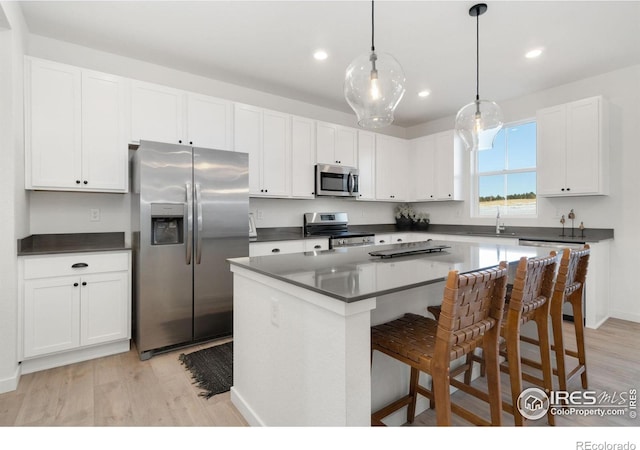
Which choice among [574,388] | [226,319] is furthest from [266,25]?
[574,388]

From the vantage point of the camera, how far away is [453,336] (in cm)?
131

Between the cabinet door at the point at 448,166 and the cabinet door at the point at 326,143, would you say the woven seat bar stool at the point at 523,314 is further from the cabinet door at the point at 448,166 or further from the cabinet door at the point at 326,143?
the cabinet door at the point at 448,166

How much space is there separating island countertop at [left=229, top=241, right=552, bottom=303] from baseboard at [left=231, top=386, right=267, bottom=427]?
2.72 feet

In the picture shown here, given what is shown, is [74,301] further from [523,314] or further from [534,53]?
[534,53]

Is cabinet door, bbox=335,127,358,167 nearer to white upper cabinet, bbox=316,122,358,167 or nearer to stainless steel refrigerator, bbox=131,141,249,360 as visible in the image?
white upper cabinet, bbox=316,122,358,167

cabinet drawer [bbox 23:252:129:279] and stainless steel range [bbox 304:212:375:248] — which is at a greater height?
stainless steel range [bbox 304:212:375:248]

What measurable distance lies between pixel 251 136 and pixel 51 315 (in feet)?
8.14

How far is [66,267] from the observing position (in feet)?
8.45

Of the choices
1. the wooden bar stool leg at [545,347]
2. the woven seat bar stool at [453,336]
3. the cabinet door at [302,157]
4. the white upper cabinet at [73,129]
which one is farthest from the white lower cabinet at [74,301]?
the wooden bar stool leg at [545,347]

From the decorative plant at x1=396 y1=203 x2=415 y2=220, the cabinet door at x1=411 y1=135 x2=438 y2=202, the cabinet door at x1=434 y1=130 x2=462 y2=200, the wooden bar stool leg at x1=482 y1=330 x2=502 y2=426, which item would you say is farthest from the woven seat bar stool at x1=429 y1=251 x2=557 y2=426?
the decorative plant at x1=396 y1=203 x2=415 y2=220

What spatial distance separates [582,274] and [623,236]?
7.20 ft

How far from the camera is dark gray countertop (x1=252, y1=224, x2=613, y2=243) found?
3698 millimetres

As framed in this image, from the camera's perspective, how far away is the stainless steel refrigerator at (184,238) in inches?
109

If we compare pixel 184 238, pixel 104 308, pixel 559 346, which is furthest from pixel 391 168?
pixel 104 308
